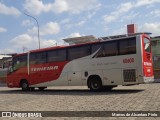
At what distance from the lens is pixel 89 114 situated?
10156mm

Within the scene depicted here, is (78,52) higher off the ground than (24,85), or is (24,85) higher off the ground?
(78,52)

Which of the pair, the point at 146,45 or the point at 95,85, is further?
the point at 95,85

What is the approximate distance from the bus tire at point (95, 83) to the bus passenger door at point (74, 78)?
957mm

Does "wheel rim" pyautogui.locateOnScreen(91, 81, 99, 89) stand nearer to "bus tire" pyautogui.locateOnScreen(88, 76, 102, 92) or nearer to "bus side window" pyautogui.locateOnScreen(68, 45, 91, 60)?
"bus tire" pyautogui.locateOnScreen(88, 76, 102, 92)

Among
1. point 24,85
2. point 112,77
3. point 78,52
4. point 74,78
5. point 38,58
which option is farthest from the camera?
point 24,85

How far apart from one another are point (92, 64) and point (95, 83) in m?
1.27

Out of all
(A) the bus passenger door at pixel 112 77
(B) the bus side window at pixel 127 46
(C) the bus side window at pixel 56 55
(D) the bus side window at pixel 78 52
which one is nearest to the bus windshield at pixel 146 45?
(B) the bus side window at pixel 127 46

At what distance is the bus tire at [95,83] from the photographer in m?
19.2

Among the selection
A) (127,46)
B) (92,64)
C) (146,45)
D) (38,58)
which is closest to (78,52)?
(92,64)

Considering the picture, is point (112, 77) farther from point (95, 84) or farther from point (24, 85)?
point (24, 85)

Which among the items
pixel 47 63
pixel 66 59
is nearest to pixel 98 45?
pixel 66 59

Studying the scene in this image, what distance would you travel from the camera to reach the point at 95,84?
19.4 meters

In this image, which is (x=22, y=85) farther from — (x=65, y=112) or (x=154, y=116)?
(x=154, y=116)

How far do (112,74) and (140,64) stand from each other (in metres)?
2.12
